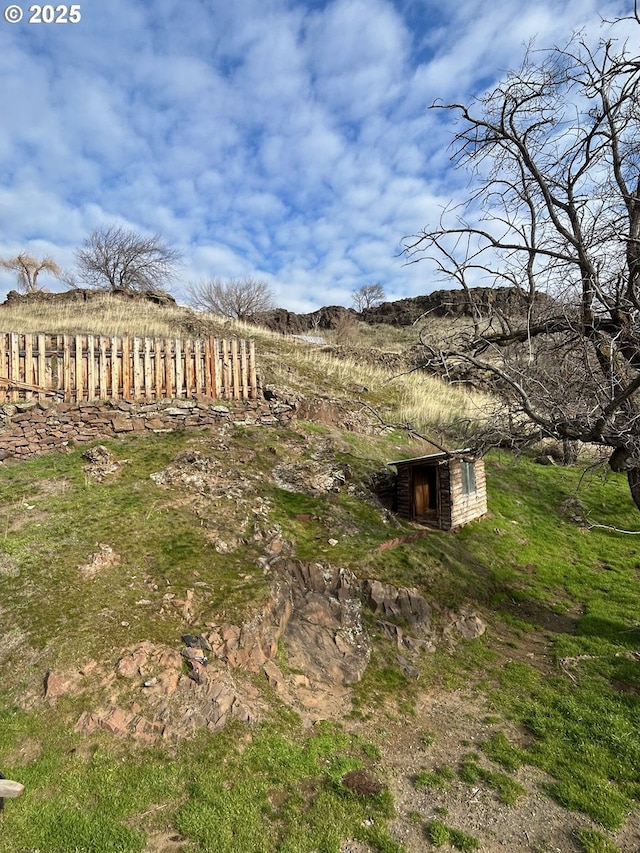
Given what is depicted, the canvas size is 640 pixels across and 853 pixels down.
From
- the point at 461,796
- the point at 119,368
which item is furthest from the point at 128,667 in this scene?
the point at 119,368

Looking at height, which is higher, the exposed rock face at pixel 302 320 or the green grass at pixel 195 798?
the exposed rock face at pixel 302 320

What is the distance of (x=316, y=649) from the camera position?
5.73 meters

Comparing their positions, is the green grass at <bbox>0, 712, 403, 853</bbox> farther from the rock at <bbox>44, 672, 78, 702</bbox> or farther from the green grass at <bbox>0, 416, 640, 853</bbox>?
the rock at <bbox>44, 672, 78, 702</bbox>

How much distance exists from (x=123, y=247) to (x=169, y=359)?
32.0 m

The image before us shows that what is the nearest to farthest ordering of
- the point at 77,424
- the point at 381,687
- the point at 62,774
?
the point at 62,774 → the point at 381,687 → the point at 77,424

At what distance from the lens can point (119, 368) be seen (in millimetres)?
11180

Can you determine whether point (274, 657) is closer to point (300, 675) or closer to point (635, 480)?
point (300, 675)

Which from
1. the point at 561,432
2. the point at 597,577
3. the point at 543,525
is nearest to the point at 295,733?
the point at 561,432

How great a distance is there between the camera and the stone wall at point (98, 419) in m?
9.66

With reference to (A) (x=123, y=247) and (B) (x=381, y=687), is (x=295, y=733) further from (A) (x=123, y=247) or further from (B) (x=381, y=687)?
(A) (x=123, y=247)

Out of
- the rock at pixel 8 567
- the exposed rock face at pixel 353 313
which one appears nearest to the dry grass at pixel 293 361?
the rock at pixel 8 567

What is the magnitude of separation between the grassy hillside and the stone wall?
0.56m

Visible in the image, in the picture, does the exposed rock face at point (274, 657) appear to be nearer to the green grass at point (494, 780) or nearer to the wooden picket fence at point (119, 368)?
the green grass at point (494, 780)

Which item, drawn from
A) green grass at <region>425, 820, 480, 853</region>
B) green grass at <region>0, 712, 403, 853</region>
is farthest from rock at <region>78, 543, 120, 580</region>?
green grass at <region>425, 820, 480, 853</region>
